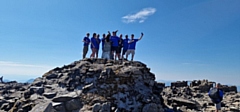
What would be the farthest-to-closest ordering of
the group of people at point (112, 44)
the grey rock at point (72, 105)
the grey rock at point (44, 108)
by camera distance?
the group of people at point (112, 44), the grey rock at point (72, 105), the grey rock at point (44, 108)

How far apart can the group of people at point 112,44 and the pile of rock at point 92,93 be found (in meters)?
2.54

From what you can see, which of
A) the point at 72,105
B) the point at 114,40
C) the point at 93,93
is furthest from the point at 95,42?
the point at 72,105

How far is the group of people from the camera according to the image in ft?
57.3

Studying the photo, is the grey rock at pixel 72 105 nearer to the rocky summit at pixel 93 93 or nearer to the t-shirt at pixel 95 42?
the rocky summit at pixel 93 93

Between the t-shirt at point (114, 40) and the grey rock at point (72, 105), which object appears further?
the t-shirt at point (114, 40)

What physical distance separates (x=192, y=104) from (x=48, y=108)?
34.0 feet

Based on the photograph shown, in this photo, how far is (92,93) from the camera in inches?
484

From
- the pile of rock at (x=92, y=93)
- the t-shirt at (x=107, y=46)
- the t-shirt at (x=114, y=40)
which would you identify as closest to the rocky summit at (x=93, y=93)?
the pile of rock at (x=92, y=93)

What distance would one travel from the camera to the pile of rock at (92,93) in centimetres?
1146

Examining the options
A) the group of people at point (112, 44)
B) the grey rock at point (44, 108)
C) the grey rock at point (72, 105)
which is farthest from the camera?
the group of people at point (112, 44)

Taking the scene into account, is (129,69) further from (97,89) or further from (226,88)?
(226,88)

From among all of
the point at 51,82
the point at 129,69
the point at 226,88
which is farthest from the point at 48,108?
the point at 226,88

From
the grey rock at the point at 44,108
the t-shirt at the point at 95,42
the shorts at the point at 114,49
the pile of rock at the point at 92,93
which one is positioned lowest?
the grey rock at the point at 44,108

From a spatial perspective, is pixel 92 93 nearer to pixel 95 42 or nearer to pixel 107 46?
pixel 107 46
